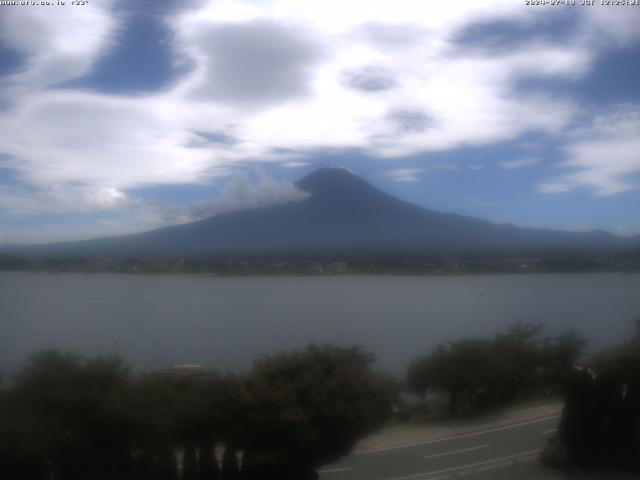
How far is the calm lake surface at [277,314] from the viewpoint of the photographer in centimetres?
1752

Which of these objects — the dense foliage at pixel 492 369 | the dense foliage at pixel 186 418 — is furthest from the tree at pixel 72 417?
the dense foliage at pixel 492 369

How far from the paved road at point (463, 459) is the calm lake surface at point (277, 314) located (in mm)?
2376

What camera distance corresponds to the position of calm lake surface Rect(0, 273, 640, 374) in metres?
17.5

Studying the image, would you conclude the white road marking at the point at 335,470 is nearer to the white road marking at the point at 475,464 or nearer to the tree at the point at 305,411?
the tree at the point at 305,411

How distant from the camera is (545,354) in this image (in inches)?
704

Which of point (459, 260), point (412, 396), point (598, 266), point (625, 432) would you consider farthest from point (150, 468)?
point (459, 260)

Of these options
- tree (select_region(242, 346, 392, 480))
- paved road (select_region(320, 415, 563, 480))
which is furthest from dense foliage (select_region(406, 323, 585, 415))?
tree (select_region(242, 346, 392, 480))

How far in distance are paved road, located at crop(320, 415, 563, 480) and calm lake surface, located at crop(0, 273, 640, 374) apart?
2.38 metres

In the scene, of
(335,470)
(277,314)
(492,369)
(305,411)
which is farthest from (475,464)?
(277,314)

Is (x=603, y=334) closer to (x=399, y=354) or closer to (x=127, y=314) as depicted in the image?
(x=399, y=354)

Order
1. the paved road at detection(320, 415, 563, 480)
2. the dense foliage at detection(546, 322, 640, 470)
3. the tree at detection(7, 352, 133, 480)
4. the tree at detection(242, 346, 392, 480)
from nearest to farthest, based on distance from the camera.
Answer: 1. the tree at detection(7, 352, 133, 480)
2. the tree at detection(242, 346, 392, 480)
3. the paved road at detection(320, 415, 563, 480)
4. the dense foliage at detection(546, 322, 640, 470)

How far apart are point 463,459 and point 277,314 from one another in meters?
17.7

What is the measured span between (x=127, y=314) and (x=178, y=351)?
1076 centimetres

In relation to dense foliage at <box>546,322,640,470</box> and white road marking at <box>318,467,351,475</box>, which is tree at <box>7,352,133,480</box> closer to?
white road marking at <box>318,467,351,475</box>
